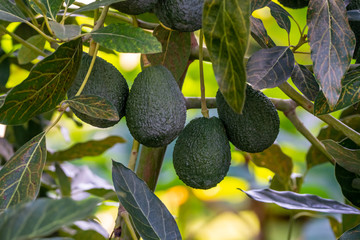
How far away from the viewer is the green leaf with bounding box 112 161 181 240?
2.29 ft

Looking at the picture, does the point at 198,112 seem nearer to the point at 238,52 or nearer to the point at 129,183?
the point at 129,183

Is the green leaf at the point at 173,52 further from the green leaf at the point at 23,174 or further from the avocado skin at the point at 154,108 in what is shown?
the green leaf at the point at 23,174

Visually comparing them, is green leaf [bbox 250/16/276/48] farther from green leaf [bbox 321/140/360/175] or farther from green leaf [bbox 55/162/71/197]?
green leaf [bbox 55/162/71/197]

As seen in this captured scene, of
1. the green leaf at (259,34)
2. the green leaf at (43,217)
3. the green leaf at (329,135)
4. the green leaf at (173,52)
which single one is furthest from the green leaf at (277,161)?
the green leaf at (43,217)

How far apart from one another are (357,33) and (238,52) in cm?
38

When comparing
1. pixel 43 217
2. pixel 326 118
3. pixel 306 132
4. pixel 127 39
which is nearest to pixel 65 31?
pixel 127 39

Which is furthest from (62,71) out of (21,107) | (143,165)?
(143,165)

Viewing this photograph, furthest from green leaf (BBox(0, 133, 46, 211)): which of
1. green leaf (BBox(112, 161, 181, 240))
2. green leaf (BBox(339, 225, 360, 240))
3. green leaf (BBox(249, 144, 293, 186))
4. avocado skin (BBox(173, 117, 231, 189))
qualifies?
green leaf (BBox(249, 144, 293, 186))

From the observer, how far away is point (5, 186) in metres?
0.67

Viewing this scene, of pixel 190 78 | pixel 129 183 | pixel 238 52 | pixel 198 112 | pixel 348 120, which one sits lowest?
pixel 198 112

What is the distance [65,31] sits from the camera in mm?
612

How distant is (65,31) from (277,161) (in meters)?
0.73

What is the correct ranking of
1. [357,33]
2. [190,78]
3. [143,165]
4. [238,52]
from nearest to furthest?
[238,52] < [357,33] < [143,165] < [190,78]

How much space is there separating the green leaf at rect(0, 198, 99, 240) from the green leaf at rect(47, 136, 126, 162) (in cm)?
91
